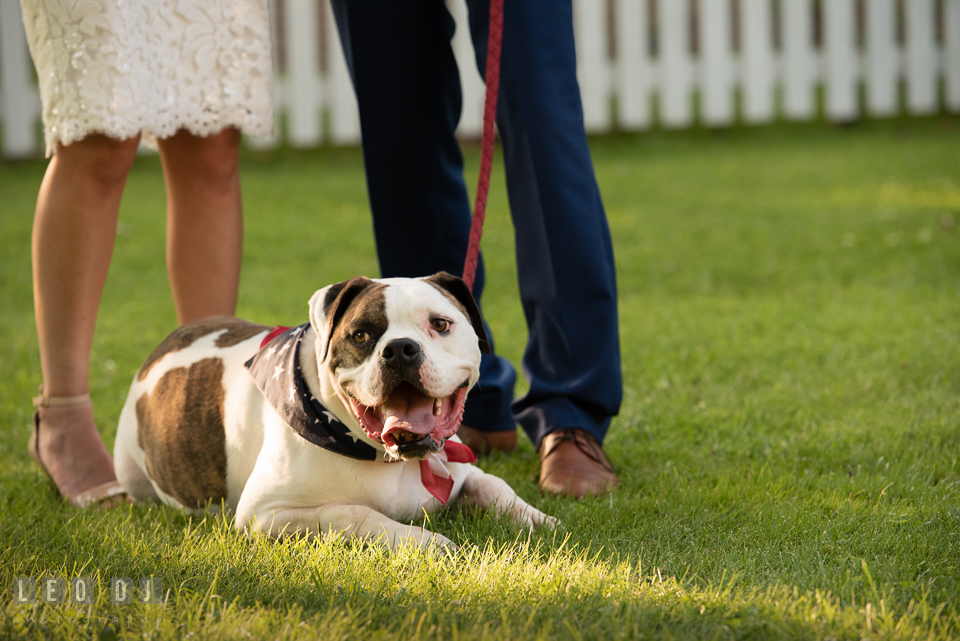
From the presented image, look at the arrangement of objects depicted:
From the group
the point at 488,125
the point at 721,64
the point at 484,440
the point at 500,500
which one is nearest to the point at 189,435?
the point at 500,500

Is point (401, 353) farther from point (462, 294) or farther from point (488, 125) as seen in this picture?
point (488, 125)

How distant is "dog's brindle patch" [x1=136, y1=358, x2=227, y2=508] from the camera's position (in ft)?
7.96

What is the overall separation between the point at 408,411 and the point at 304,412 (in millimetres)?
275

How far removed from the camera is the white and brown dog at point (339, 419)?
6.70ft

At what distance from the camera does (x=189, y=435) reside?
2.46 m

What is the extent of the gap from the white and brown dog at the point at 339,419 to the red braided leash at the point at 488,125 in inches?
12.2

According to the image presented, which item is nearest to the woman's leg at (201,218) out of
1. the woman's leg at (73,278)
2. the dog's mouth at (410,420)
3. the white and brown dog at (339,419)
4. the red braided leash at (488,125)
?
the woman's leg at (73,278)

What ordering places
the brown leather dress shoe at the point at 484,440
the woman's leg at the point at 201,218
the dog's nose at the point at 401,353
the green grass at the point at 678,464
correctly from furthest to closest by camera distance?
the brown leather dress shoe at the point at 484,440 < the woman's leg at the point at 201,218 < the dog's nose at the point at 401,353 < the green grass at the point at 678,464

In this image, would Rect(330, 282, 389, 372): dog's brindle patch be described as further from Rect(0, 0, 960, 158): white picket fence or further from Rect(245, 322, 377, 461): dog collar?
Rect(0, 0, 960, 158): white picket fence

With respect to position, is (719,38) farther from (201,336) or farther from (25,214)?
(201,336)

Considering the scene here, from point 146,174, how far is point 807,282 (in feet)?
21.2

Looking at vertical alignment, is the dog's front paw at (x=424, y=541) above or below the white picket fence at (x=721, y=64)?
below
